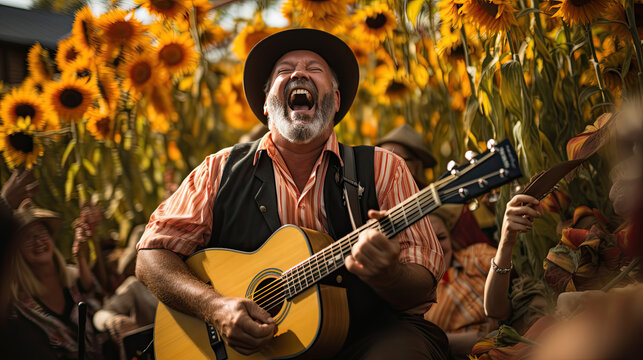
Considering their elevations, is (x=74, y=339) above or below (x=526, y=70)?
below

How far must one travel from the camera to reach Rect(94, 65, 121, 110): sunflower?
3.42 metres

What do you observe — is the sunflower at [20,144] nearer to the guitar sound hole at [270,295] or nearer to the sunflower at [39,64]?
the sunflower at [39,64]

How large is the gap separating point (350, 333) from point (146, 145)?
253 centimetres

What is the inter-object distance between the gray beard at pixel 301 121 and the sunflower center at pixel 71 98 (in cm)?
176

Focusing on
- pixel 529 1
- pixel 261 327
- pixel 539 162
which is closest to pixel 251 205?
pixel 261 327

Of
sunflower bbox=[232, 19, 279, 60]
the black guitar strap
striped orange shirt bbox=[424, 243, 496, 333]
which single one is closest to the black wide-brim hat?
the black guitar strap

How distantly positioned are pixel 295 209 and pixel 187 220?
0.42 meters

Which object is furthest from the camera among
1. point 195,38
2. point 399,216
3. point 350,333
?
point 195,38

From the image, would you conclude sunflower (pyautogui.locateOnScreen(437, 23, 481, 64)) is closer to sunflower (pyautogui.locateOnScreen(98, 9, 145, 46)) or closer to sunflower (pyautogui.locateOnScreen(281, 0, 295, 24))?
sunflower (pyautogui.locateOnScreen(281, 0, 295, 24))

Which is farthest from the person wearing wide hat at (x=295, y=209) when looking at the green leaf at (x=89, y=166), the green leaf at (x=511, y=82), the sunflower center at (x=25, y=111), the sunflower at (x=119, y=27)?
the sunflower center at (x=25, y=111)

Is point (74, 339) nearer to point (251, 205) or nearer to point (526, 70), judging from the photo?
point (251, 205)

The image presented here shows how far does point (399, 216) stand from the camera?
172cm

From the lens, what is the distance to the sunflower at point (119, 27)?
3346 millimetres

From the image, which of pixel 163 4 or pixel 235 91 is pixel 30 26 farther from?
pixel 163 4
